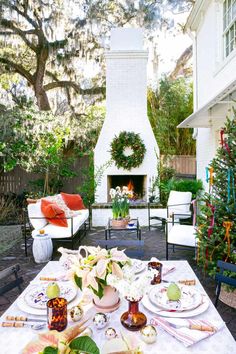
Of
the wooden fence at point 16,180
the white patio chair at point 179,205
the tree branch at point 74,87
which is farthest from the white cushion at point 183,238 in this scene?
the tree branch at point 74,87

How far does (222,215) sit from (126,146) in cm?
449

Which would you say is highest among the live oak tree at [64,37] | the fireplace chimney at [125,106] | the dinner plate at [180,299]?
the live oak tree at [64,37]

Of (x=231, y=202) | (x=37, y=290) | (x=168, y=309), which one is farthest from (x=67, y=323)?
(x=231, y=202)

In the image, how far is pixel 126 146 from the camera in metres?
7.65

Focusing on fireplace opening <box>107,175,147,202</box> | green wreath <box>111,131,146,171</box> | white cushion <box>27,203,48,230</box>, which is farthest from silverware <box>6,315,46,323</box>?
fireplace opening <box>107,175,147,202</box>

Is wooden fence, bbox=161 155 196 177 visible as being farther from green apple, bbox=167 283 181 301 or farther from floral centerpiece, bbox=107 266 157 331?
floral centerpiece, bbox=107 266 157 331

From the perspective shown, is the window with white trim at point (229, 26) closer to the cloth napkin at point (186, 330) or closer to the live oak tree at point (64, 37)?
the cloth napkin at point (186, 330)

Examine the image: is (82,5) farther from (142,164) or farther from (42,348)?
(42,348)

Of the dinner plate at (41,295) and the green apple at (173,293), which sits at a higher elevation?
the green apple at (173,293)

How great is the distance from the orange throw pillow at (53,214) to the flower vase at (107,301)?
→ 11.5ft

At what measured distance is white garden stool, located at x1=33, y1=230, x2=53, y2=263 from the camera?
4.64 meters

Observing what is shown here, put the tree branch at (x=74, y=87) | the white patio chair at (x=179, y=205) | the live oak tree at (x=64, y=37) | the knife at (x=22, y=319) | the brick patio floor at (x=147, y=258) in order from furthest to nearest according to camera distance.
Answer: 1. the tree branch at (x=74, y=87)
2. the live oak tree at (x=64, y=37)
3. the white patio chair at (x=179, y=205)
4. the brick patio floor at (x=147, y=258)
5. the knife at (x=22, y=319)

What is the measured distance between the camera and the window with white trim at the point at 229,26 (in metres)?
5.34

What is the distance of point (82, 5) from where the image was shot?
10.2m
